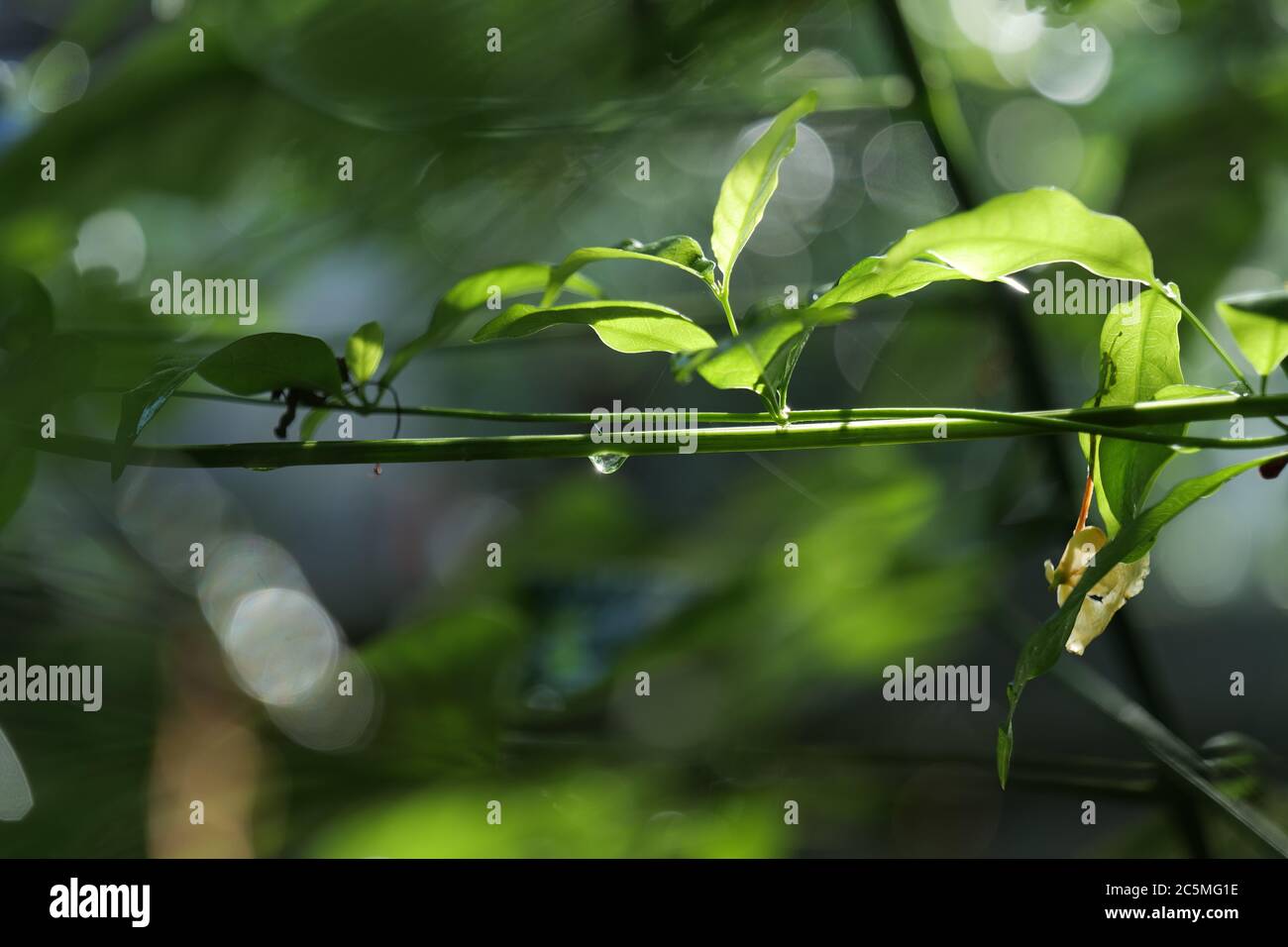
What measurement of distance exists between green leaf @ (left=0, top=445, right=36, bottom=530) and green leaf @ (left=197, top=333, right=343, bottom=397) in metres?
0.08

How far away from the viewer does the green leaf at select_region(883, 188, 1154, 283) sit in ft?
0.56

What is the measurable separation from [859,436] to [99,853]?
1.59 feet

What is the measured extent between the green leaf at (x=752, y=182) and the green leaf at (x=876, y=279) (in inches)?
1.0

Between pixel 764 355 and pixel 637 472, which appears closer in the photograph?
pixel 764 355

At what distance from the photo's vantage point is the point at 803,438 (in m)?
0.20

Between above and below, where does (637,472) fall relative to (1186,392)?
above

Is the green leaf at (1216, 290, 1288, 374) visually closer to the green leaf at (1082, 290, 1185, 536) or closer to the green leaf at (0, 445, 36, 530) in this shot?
the green leaf at (1082, 290, 1185, 536)

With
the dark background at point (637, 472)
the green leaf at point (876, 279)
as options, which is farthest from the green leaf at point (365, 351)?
the dark background at point (637, 472)

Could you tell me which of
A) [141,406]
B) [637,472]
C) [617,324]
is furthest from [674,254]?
[637,472]

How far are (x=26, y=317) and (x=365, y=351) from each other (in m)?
0.11

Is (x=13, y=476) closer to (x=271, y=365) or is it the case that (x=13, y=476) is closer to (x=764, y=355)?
(x=271, y=365)

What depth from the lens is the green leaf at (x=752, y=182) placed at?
198 millimetres
